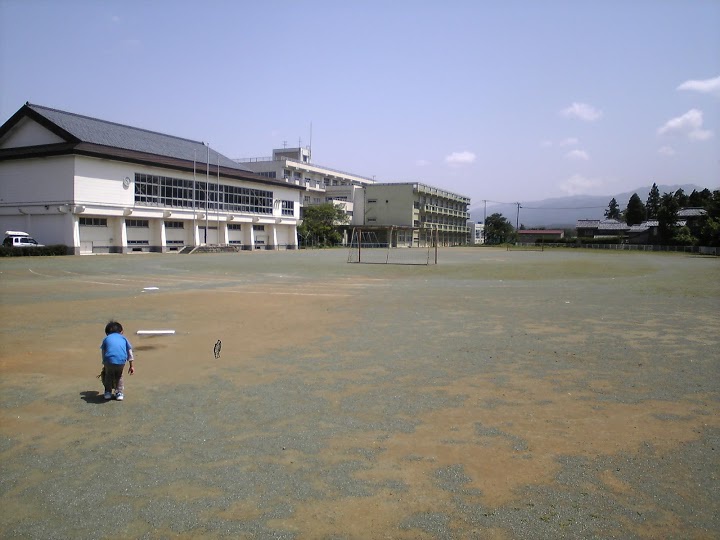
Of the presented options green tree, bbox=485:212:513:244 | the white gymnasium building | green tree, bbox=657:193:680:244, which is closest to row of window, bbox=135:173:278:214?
the white gymnasium building

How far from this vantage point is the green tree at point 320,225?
256 feet

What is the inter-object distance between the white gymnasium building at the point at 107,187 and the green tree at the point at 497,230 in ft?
235

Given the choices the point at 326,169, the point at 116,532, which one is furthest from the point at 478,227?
the point at 116,532

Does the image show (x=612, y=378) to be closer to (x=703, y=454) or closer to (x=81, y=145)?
(x=703, y=454)

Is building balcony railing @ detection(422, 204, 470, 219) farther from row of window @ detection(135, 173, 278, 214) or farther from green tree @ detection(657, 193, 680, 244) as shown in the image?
row of window @ detection(135, 173, 278, 214)

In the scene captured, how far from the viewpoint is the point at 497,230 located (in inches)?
4621

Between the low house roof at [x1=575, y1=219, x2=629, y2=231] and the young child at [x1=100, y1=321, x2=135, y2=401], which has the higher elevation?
the low house roof at [x1=575, y1=219, x2=629, y2=231]

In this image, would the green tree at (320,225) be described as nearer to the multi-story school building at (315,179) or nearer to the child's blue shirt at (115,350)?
the multi-story school building at (315,179)

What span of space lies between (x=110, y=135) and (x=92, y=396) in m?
49.6

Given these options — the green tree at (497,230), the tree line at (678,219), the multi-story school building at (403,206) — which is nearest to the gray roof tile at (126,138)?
the multi-story school building at (403,206)

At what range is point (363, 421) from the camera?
554cm

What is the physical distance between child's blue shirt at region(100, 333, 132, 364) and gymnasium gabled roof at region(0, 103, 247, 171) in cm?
4283

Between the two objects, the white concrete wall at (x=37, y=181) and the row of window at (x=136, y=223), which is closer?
the white concrete wall at (x=37, y=181)

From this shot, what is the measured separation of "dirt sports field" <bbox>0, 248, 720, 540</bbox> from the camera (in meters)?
3.68
